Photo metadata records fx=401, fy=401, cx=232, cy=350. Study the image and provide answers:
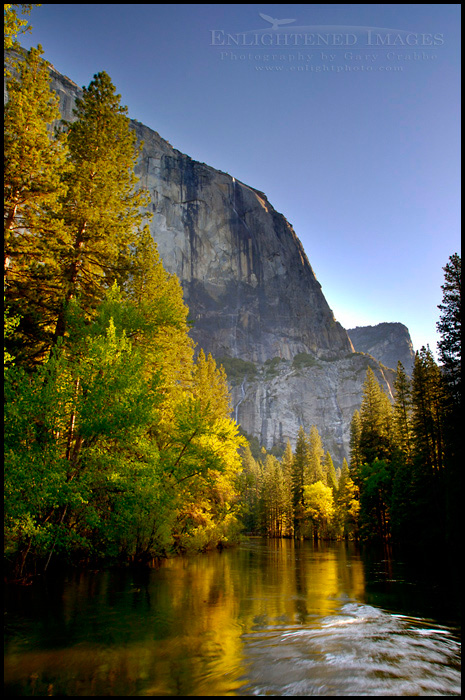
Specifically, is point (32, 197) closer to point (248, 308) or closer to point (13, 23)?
point (13, 23)

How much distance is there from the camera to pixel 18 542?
37.9 ft

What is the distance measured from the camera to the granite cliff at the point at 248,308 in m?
152

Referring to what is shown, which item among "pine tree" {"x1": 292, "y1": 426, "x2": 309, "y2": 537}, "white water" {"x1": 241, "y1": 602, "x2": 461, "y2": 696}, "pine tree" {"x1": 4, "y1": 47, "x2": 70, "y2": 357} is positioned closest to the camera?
"white water" {"x1": 241, "y1": 602, "x2": 461, "y2": 696}

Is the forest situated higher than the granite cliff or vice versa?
the granite cliff

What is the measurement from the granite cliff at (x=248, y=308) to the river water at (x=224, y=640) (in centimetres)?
13616

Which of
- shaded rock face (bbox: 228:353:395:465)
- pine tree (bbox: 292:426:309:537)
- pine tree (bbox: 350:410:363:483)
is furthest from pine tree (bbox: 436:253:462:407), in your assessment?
shaded rock face (bbox: 228:353:395:465)

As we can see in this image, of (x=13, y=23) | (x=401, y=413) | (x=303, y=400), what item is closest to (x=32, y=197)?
(x=13, y=23)

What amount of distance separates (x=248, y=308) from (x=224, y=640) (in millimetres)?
178543

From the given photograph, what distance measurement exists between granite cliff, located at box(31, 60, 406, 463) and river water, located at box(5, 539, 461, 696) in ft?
447

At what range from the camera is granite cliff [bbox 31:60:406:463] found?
151750 millimetres

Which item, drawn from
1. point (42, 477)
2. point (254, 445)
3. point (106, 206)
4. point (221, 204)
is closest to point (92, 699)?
point (42, 477)

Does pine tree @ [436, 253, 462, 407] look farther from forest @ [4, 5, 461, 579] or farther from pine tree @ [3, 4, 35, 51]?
pine tree @ [3, 4, 35, 51]

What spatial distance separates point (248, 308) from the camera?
604 feet

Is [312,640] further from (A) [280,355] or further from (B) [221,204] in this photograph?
(B) [221,204]
